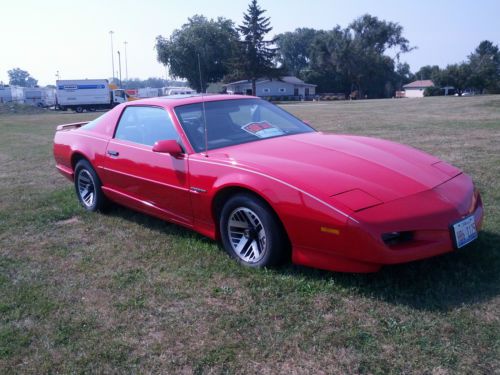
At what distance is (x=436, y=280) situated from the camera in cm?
339

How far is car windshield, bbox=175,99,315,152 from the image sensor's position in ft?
14.5

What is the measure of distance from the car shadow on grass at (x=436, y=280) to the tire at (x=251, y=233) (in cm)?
22

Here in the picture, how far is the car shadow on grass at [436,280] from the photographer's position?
3.15 metres

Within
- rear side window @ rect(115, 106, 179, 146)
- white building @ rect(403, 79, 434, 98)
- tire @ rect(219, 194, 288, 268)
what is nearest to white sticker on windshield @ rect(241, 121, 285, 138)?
rear side window @ rect(115, 106, 179, 146)

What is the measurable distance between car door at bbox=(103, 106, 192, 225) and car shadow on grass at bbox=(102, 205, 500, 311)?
1.18 metres

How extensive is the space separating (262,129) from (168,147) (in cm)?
94

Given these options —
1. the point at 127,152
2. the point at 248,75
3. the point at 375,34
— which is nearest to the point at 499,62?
the point at 375,34

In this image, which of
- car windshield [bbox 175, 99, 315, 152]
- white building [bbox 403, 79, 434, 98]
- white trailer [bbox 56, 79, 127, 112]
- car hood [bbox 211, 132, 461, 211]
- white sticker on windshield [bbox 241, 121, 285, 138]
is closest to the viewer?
car hood [bbox 211, 132, 461, 211]

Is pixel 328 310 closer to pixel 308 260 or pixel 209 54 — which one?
Result: pixel 308 260

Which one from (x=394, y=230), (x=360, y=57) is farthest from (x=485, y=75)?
(x=394, y=230)

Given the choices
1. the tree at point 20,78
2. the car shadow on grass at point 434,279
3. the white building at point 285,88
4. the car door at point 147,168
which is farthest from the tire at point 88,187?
the tree at point 20,78

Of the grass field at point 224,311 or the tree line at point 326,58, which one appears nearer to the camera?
the grass field at point 224,311

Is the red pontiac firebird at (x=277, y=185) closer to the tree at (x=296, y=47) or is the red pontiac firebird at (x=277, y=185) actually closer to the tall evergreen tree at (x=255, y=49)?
the tall evergreen tree at (x=255, y=49)

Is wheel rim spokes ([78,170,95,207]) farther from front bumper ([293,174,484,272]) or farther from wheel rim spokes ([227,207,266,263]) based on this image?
front bumper ([293,174,484,272])
